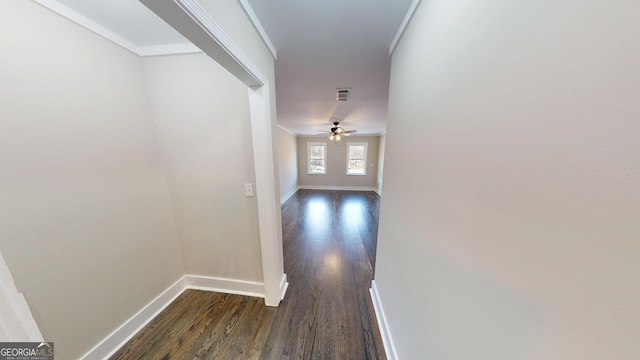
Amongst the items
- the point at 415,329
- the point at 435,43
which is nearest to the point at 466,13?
the point at 435,43

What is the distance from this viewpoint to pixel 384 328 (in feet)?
4.58

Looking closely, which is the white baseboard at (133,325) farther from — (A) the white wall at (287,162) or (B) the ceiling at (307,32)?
(A) the white wall at (287,162)

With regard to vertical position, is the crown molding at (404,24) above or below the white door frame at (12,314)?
above

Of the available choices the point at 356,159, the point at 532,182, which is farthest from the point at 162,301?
the point at 356,159

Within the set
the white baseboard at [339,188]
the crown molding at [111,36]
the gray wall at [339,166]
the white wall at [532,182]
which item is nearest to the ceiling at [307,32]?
the crown molding at [111,36]

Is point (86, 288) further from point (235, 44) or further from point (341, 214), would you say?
point (341, 214)

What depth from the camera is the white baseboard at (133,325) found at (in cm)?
125

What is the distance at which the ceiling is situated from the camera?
109cm

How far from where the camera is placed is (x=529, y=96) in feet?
1.38

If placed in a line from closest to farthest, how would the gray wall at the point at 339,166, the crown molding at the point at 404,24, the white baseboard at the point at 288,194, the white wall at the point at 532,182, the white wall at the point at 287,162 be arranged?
1. the white wall at the point at 532,182
2. the crown molding at the point at 404,24
3. the white wall at the point at 287,162
4. the white baseboard at the point at 288,194
5. the gray wall at the point at 339,166

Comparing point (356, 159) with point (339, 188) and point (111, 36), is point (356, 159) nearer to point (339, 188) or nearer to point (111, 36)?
point (339, 188)

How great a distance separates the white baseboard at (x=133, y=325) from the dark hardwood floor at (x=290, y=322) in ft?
0.15

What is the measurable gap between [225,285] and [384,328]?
159cm

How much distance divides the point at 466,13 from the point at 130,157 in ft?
7.37
